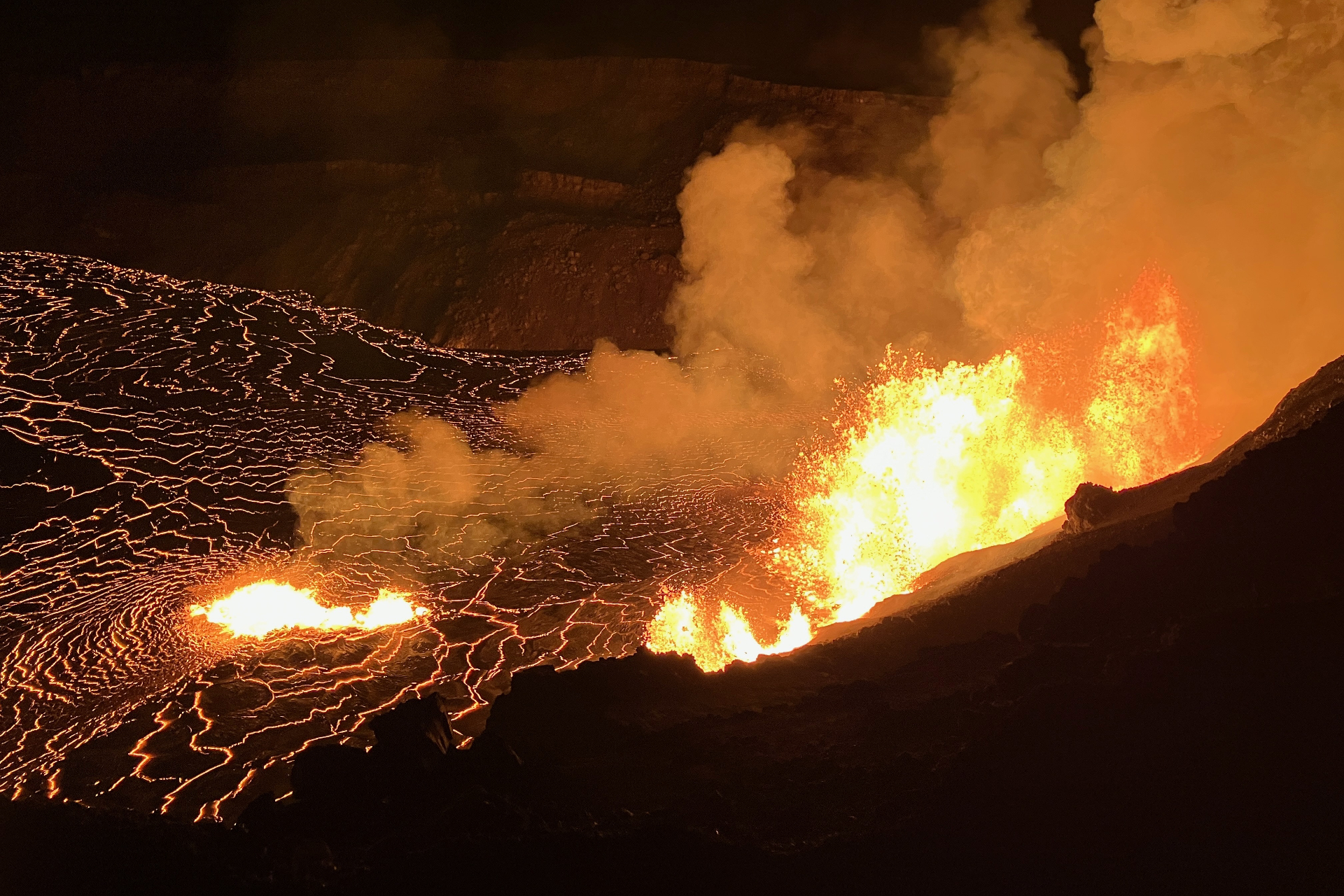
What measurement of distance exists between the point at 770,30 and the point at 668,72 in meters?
6.11

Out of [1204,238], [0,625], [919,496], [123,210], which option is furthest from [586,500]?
[123,210]

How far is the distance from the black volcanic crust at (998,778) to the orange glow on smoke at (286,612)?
541cm

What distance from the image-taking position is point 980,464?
564 inches

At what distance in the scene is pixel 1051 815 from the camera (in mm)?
4766

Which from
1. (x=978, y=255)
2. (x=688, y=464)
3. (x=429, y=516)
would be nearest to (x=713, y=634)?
(x=429, y=516)

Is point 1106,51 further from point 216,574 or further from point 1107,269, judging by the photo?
point 216,574

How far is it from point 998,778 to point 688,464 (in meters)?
12.6

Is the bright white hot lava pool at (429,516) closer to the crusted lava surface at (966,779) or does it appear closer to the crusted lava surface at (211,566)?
the crusted lava surface at (211,566)

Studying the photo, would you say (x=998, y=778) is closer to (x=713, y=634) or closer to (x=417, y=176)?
(x=713, y=634)

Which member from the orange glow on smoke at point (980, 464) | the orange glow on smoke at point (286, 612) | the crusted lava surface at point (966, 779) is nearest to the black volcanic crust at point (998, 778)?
the crusted lava surface at point (966, 779)

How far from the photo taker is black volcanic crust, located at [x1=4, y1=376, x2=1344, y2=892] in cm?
455

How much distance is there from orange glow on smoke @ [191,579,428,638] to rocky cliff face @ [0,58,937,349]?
15229 millimetres

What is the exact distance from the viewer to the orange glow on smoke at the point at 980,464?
1215 centimetres

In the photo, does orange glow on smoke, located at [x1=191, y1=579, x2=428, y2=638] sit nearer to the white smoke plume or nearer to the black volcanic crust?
the white smoke plume
